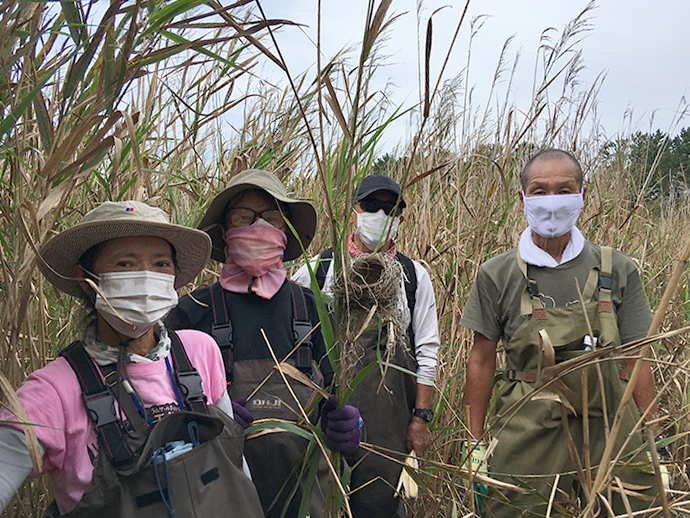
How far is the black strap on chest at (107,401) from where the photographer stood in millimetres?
1291

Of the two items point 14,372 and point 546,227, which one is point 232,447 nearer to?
point 14,372

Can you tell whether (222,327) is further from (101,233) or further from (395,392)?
(395,392)

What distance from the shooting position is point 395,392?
2.56 metres

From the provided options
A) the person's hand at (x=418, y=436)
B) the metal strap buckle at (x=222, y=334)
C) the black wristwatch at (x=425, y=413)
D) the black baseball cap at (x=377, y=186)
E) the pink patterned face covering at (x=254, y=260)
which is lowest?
the person's hand at (x=418, y=436)

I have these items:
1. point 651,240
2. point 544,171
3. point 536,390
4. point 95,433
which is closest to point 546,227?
point 544,171

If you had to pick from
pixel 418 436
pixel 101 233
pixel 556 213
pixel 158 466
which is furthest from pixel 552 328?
pixel 101 233

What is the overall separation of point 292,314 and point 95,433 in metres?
1.00

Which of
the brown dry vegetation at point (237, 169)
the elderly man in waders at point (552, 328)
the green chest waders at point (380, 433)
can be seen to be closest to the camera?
the brown dry vegetation at point (237, 169)

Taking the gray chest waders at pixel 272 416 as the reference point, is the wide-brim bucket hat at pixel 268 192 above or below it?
above

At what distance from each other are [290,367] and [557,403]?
1.30 meters

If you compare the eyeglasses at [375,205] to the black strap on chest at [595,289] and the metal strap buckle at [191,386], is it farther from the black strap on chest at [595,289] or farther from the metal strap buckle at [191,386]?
the metal strap buckle at [191,386]

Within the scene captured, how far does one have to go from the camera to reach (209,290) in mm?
2240

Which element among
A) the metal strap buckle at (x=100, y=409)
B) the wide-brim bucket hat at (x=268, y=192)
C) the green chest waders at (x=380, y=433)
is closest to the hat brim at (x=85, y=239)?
the metal strap buckle at (x=100, y=409)

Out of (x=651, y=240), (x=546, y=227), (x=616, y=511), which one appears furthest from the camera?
(x=651, y=240)
